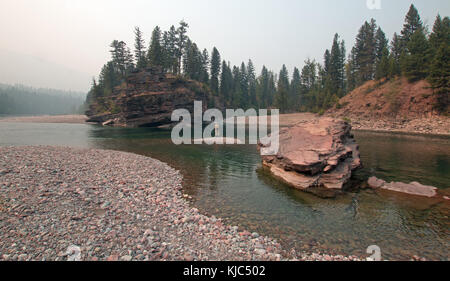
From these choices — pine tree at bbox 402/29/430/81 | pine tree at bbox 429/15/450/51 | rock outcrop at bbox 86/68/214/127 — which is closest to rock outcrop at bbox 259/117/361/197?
rock outcrop at bbox 86/68/214/127

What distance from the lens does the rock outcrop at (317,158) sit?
13.8 m

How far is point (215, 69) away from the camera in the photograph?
9800cm

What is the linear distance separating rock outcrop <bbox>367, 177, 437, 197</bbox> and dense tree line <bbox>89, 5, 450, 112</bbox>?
4784 centimetres

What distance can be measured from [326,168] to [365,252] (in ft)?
24.4

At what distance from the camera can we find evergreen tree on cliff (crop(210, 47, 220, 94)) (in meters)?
96.9

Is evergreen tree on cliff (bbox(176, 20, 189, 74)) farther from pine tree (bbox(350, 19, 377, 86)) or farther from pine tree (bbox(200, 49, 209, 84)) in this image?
pine tree (bbox(350, 19, 377, 86))

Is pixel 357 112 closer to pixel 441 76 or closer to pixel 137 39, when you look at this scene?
pixel 441 76

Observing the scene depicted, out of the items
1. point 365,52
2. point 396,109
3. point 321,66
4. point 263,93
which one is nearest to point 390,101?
point 396,109

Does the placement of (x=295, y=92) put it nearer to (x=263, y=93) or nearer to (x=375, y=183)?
(x=263, y=93)

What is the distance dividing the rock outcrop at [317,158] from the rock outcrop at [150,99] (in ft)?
167

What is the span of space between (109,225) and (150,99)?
192ft

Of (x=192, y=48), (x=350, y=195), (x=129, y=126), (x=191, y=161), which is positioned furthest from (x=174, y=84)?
(x=350, y=195)

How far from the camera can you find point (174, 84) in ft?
221

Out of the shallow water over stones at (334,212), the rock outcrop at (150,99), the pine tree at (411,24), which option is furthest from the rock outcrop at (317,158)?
the pine tree at (411,24)
